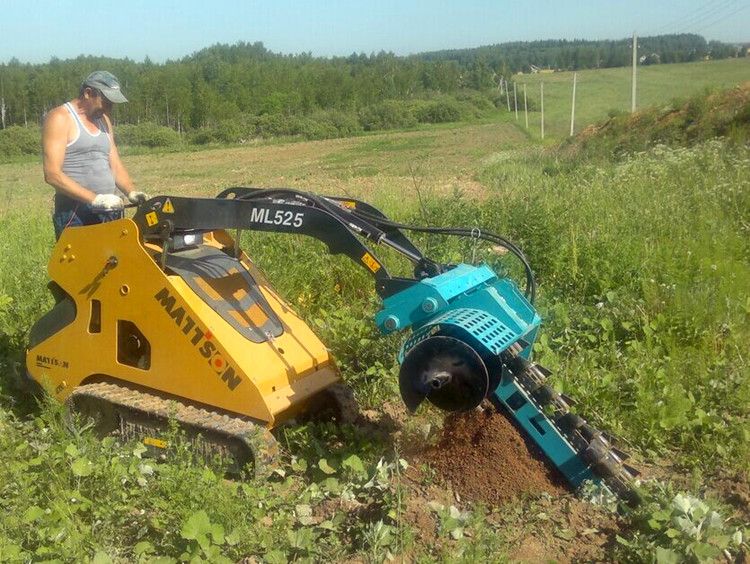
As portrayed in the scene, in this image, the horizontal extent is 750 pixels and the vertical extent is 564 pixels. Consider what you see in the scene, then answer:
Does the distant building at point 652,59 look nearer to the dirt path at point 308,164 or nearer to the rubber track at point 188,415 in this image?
the dirt path at point 308,164

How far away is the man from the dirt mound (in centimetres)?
270

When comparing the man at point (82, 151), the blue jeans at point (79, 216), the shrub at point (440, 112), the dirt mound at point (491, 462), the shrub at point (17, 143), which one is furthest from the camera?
the shrub at point (440, 112)

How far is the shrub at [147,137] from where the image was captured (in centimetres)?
6288

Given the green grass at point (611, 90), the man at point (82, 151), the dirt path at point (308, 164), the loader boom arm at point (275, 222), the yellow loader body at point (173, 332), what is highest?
the man at point (82, 151)

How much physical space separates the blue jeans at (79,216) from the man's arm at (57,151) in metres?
0.16

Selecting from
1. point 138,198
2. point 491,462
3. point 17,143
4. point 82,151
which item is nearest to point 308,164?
point 17,143

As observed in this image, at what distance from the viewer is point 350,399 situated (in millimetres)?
4660

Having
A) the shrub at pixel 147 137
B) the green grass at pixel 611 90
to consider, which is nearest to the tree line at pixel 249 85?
the shrub at pixel 147 137

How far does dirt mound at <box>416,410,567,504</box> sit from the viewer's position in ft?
12.3

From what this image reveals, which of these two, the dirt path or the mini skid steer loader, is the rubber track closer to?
the mini skid steer loader

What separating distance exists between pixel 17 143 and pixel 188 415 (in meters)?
58.0

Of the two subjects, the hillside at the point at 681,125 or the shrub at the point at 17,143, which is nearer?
the hillside at the point at 681,125

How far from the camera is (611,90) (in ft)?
212

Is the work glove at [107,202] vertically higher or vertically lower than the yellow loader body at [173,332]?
higher
